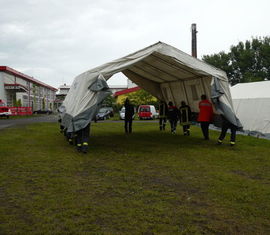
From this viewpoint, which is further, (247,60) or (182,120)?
(247,60)

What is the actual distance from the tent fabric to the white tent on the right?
345 centimetres

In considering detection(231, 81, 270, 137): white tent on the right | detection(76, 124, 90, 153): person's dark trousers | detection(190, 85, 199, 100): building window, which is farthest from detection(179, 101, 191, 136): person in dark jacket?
detection(76, 124, 90, 153): person's dark trousers

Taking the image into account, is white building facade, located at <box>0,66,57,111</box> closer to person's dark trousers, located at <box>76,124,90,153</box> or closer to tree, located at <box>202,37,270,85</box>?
tree, located at <box>202,37,270,85</box>

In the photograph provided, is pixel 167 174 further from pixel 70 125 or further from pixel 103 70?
pixel 103 70

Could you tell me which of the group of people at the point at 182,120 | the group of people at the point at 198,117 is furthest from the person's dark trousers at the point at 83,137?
the group of people at the point at 198,117

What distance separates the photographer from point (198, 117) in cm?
1178

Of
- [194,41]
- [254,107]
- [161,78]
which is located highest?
[194,41]

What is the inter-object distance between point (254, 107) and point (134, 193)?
12.5m

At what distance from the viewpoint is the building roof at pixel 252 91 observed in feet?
51.7

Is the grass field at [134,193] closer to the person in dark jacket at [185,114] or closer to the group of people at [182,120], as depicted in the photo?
the group of people at [182,120]

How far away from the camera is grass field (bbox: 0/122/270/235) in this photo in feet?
11.7

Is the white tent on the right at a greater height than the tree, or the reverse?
the tree

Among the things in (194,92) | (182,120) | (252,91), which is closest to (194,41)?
(252,91)

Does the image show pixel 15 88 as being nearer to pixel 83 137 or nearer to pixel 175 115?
pixel 175 115
